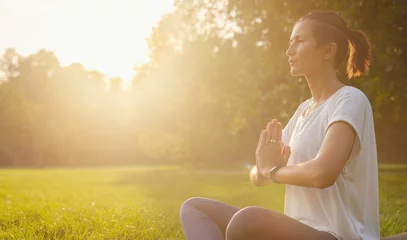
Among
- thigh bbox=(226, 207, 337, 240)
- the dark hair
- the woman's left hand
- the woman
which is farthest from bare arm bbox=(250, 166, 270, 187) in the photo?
the dark hair

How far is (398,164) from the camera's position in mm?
36969

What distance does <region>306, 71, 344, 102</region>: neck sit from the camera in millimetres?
2881

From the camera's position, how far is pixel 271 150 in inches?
110

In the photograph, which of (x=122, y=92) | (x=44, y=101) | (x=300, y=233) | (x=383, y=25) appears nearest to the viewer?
(x=300, y=233)

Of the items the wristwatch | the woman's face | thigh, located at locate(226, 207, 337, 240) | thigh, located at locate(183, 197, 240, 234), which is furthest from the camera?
thigh, located at locate(183, 197, 240, 234)

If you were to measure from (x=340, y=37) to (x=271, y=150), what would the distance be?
2.48ft

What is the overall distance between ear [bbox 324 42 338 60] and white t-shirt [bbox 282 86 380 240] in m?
0.22

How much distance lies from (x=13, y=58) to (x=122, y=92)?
496 inches

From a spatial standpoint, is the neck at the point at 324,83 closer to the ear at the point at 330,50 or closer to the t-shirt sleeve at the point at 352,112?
the ear at the point at 330,50

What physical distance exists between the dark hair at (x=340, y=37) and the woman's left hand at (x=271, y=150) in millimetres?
551

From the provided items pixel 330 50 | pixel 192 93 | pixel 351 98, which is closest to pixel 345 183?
pixel 351 98

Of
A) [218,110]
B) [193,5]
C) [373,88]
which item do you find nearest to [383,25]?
[373,88]

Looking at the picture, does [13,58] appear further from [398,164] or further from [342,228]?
[342,228]

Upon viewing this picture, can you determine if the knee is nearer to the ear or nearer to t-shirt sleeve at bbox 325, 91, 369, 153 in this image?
t-shirt sleeve at bbox 325, 91, 369, 153
